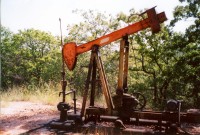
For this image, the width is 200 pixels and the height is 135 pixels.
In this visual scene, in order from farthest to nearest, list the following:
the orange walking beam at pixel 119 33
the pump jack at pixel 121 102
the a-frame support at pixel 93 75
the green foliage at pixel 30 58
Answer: the green foliage at pixel 30 58 → the a-frame support at pixel 93 75 → the orange walking beam at pixel 119 33 → the pump jack at pixel 121 102

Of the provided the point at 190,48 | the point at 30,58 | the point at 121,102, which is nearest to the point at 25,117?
the point at 121,102

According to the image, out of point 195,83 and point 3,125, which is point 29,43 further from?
point 3,125

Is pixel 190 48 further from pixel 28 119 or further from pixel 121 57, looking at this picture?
pixel 28 119

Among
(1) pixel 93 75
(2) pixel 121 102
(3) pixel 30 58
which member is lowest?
(2) pixel 121 102

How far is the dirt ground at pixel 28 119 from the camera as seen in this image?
6.43 metres

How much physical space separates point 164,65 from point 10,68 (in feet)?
67.7

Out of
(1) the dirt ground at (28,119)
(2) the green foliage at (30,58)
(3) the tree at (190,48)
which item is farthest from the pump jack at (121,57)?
(2) the green foliage at (30,58)

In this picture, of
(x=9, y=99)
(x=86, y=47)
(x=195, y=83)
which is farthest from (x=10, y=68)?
(x=86, y=47)

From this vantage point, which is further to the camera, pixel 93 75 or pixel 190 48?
pixel 190 48

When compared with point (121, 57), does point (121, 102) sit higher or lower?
lower

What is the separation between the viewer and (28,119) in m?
7.93

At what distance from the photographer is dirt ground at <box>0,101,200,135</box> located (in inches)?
253

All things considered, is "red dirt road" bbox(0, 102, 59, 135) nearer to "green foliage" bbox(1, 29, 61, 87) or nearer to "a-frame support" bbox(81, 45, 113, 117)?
"a-frame support" bbox(81, 45, 113, 117)

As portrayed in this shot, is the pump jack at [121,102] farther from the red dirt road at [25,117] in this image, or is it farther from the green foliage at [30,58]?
the green foliage at [30,58]
